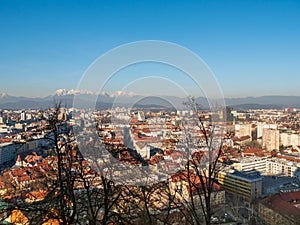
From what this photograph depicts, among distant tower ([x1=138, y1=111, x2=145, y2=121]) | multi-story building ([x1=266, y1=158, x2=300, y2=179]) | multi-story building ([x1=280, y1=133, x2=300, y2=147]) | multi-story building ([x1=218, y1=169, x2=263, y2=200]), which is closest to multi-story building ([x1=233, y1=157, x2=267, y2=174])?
multi-story building ([x1=266, y1=158, x2=300, y2=179])

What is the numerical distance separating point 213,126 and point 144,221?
951mm

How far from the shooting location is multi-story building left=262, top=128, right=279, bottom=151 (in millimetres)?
22766

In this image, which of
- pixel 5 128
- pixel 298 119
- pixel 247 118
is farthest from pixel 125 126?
pixel 298 119

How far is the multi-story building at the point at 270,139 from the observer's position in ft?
74.7

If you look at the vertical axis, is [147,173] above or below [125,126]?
below

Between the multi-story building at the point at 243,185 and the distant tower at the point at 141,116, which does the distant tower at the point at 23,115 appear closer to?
the distant tower at the point at 141,116

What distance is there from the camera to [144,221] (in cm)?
236

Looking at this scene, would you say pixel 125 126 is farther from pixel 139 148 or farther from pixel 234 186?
pixel 234 186

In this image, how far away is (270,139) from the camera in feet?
76.3

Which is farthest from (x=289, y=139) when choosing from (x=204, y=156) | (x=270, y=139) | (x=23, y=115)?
(x=204, y=156)

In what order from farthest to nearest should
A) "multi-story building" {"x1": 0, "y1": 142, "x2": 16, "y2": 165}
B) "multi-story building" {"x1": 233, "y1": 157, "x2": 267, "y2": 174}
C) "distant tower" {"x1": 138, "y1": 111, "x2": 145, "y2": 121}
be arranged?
"multi-story building" {"x1": 233, "y1": 157, "x2": 267, "y2": 174} → "multi-story building" {"x1": 0, "y1": 142, "x2": 16, "y2": 165} → "distant tower" {"x1": 138, "y1": 111, "x2": 145, "y2": 121}

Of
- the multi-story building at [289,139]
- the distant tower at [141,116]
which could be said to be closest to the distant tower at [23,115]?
the distant tower at [141,116]

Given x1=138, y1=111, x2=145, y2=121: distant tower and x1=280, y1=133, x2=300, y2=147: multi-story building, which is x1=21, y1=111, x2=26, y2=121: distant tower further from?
x1=280, y1=133, x2=300, y2=147: multi-story building

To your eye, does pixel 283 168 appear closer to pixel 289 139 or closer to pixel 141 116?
pixel 289 139
